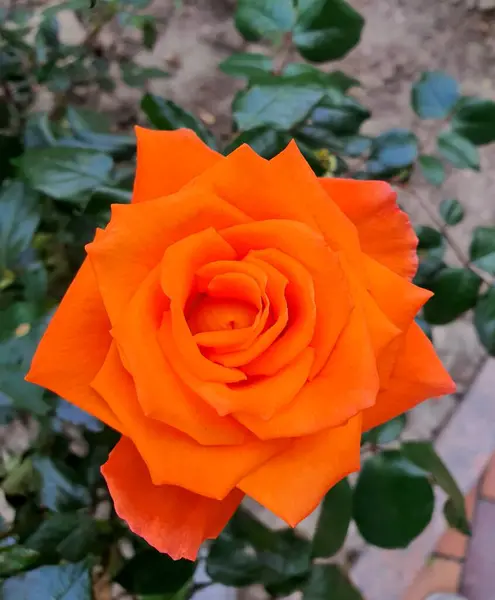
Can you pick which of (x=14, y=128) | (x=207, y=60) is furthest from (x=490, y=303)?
(x=207, y=60)

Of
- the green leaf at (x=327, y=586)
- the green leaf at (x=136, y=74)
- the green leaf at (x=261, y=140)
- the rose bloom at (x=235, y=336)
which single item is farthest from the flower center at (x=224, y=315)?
the green leaf at (x=136, y=74)

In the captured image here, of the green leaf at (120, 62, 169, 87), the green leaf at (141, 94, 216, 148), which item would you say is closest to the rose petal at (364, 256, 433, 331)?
the green leaf at (141, 94, 216, 148)

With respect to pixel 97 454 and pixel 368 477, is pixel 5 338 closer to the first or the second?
pixel 97 454

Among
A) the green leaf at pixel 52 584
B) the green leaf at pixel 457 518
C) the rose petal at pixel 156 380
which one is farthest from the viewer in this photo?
the green leaf at pixel 457 518

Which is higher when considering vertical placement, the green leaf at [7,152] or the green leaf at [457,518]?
the green leaf at [7,152]

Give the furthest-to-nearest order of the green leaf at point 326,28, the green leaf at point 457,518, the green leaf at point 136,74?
1. the green leaf at point 136,74
2. the green leaf at point 457,518
3. the green leaf at point 326,28

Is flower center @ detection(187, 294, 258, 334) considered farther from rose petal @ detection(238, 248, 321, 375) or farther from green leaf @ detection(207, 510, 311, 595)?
green leaf @ detection(207, 510, 311, 595)

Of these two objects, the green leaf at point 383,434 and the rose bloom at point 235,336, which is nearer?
the rose bloom at point 235,336

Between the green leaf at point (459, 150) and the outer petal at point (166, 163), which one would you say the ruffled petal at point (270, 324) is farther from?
the green leaf at point (459, 150)
